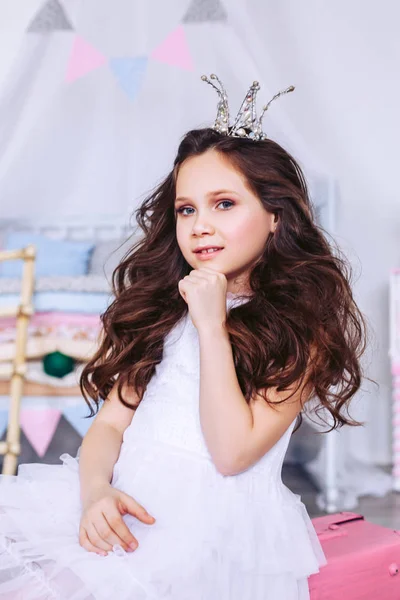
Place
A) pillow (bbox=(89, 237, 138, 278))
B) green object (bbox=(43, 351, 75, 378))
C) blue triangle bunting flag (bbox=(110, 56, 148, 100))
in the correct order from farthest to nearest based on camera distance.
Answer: pillow (bbox=(89, 237, 138, 278)), blue triangle bunting flag (bbox=(110, 56, 148, 100)), green object (bbox=(43, 351, 75, 378))

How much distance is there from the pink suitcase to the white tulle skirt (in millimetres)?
50

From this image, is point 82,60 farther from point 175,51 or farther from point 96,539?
point 96,539

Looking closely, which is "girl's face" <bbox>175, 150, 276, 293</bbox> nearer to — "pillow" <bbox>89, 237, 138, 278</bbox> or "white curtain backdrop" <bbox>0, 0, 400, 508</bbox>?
"white curtain backdrop" <bbox>0, 0, 400, 508</bbox>

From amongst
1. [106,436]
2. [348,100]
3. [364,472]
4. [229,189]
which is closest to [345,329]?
[229,189]

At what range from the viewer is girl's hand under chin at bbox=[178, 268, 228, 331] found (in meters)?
0.99

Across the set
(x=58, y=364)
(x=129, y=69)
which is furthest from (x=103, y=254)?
(x=129, y=69)

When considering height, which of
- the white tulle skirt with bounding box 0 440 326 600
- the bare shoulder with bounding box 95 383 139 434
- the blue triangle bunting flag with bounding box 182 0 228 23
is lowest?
the white tulle skirt with bounding box 0 440 326 600

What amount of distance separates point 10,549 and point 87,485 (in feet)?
0.53

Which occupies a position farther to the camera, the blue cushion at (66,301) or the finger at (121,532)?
the blue cushion at (66,301)

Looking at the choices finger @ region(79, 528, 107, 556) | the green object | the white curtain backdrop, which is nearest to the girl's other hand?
finger @ region(79, 528, 107, 556)

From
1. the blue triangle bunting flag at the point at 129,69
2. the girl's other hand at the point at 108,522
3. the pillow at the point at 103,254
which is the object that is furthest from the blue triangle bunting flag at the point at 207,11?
the girl's other hand at the point at 108,522

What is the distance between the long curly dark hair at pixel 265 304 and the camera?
1053 millimetres

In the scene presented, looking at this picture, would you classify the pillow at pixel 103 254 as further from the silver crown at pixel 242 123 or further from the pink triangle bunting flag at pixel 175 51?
the silver crown at pixel 242 123

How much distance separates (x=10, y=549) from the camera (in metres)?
0.86
